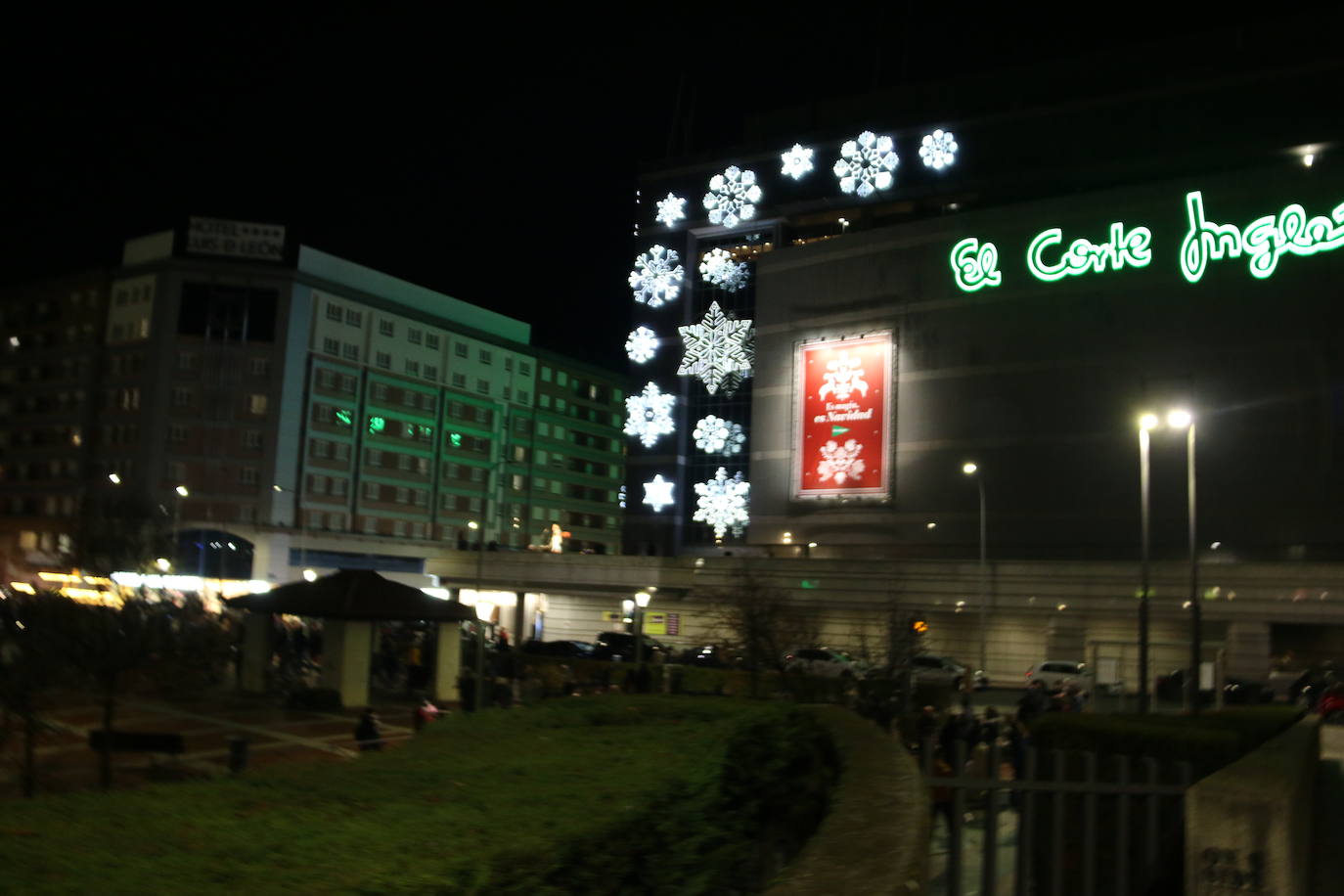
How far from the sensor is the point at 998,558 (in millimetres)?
50781

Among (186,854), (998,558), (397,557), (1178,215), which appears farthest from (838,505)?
(186,854)

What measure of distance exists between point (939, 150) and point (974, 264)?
26.1 feet

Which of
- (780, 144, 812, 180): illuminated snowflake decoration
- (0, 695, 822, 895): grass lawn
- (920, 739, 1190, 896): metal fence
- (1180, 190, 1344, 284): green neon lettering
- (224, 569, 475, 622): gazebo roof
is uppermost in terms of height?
(780, 144, 812, 180): illuminated snowflake decoration

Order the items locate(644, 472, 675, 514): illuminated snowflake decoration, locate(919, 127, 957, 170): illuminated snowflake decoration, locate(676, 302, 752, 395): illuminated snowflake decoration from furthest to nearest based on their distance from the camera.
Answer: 1. locate(644, 472, 675, 514): illuminated snowflake decoration
2. locate(676, 302, 752, 395): illuminated snowflake decoration
3. locate(919, 127, 957, 170): illuminated snowflake decoration

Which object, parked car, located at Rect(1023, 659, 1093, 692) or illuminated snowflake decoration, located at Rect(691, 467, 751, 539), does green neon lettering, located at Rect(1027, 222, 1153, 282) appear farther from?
illuminated snowflake decoration, located at Rect(691, 467, 751, 539)

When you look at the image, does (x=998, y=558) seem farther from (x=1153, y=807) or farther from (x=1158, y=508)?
(x=1153, y=807)

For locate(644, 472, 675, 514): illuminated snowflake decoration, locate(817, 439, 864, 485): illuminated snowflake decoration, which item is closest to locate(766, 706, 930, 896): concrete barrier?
locate(817, 439, 864, 485): illuminated snowflake decoration

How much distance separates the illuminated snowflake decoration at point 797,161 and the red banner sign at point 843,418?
34.5ft

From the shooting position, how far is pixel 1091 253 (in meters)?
50.0

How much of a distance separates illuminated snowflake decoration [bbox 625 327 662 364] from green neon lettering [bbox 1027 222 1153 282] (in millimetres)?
21930

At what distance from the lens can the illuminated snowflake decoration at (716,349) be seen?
2458 inches

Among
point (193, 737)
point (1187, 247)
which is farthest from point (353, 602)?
point (1187, 247)

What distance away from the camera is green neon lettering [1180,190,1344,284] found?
44.5m

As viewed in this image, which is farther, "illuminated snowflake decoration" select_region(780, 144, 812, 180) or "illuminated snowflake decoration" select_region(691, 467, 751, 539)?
"illuminated snowflake decoration" select_region(780, 144, 812, 180)
